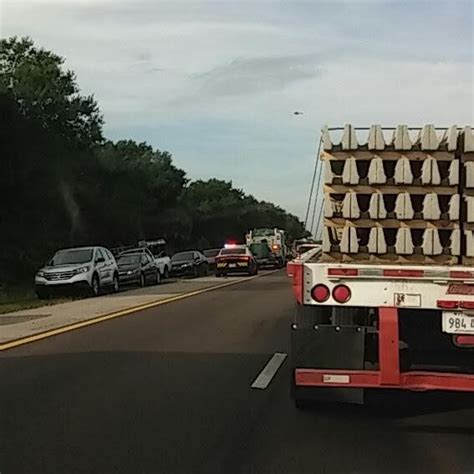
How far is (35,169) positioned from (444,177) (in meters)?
36.7

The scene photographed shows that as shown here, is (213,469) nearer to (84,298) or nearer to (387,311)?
(387,311)

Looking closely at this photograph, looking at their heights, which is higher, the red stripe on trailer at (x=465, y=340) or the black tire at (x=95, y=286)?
the red stripe on trailer at (x=465, y=340)

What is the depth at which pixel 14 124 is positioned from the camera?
139 feet

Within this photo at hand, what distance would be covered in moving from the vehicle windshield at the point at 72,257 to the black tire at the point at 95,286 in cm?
61

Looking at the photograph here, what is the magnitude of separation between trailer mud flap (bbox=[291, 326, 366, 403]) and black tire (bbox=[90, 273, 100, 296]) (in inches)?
826

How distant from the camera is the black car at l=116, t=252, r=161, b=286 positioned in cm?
3556

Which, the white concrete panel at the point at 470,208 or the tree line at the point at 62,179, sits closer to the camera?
the white concrete panel at the point at 470,208

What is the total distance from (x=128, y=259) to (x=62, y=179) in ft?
35.1

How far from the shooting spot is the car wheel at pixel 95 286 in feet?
95.7

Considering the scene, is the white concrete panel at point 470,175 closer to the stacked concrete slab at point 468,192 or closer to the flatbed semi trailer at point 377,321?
the stacked concrete slab at point 468,192

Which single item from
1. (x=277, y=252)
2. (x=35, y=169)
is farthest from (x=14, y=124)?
(x=277, y=252)

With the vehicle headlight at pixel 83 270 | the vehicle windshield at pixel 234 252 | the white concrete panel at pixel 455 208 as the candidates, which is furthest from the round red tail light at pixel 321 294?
the vehicle windshield at pixel 234 252

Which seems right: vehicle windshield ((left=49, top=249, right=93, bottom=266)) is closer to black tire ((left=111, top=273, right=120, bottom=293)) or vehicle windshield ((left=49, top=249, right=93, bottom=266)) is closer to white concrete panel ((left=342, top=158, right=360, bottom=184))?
black tire ((left=111, top=273, right=120, bottom=293))

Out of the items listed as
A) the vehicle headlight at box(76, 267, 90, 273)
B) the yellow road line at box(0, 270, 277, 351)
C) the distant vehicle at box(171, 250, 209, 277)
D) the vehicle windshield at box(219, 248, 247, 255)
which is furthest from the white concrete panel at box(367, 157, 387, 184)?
the distant vehicle at box(171, 250, 209, 277)
